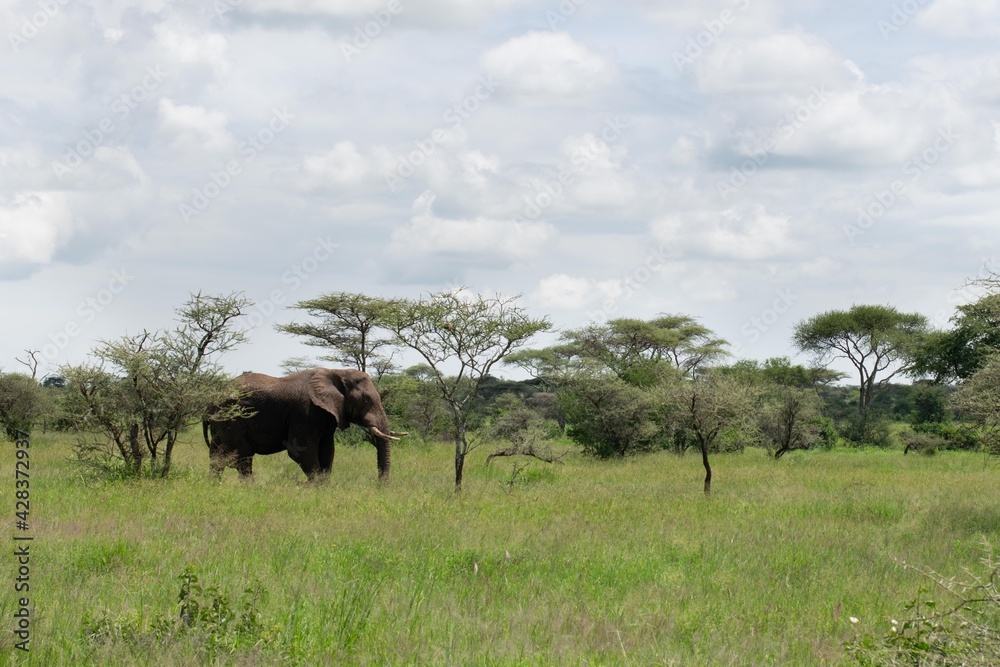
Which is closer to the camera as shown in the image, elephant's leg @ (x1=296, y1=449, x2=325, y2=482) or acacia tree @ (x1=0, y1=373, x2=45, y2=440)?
elephant's leg @ (x1=296, y1=449, x2=325, y2=482)

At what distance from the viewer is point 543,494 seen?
15727 mm

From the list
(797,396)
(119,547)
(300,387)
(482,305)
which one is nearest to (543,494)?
(482,305)

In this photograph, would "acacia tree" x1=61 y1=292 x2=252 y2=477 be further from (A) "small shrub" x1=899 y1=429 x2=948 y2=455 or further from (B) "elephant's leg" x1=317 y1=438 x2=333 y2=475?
(A) "small shrub" x1=899 y1=429 x2=948 y2=455

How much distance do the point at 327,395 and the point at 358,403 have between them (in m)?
0.72

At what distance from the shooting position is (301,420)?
1738cm

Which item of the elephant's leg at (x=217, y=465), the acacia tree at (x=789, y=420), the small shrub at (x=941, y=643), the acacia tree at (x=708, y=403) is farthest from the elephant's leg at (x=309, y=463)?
the acacia tree at (x=789, y=420)

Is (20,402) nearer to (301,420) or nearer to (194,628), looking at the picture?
(301,420)

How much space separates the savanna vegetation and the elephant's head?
0.73m

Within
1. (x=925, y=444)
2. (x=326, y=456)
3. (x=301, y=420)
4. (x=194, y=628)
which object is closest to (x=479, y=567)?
Result: (x=194, y=628)

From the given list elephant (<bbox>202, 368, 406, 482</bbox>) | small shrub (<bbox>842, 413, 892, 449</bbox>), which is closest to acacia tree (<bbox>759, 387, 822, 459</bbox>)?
small shrub (<bbox>842, 413, 892, 449</bbox>)

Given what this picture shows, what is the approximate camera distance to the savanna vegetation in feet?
19.7

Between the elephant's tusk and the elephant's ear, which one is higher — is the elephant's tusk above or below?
below

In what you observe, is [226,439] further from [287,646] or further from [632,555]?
[287,646]

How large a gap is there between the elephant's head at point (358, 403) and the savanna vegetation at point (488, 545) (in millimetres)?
726
